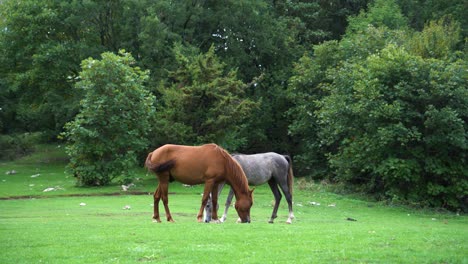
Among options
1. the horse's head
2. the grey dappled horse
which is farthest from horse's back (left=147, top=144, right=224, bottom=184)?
the grey dappled horse

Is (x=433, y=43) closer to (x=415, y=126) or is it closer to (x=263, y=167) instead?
(x=415, y=126)

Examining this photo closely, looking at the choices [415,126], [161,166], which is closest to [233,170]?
[161,166]

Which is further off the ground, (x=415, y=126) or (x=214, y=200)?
(x=415, y=126)

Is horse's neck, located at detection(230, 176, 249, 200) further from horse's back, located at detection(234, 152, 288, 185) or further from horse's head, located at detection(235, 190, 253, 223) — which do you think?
horse's back, located at detection(234, 152, 288, 185)

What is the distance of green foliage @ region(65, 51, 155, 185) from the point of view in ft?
102

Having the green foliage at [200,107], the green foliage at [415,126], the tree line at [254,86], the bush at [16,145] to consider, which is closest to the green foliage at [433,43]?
the tree line at [254,86]

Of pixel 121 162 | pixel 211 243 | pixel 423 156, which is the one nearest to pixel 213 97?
pixel 121 162

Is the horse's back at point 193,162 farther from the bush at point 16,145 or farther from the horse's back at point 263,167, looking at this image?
the bush at point 16,145

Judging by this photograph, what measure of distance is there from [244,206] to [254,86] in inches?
1187

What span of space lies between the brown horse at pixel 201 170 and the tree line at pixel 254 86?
40.1 ft

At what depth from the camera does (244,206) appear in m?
15.8

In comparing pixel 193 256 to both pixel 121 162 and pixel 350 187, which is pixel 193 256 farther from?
pixel 350 187

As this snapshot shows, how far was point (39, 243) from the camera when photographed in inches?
445

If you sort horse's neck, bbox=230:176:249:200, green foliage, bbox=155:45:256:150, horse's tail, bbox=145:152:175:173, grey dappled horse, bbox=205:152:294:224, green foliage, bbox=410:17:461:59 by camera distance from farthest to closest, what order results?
1. green foliage, bbox=155:45:256:150
2. green foliage, bbox=410:17:461:59
3. grey dappled horse, bbox=205:152:294:224
4. horse's neck, bbox=230:176:249:200
5. horse's tail, bbox=145:152:175:173
